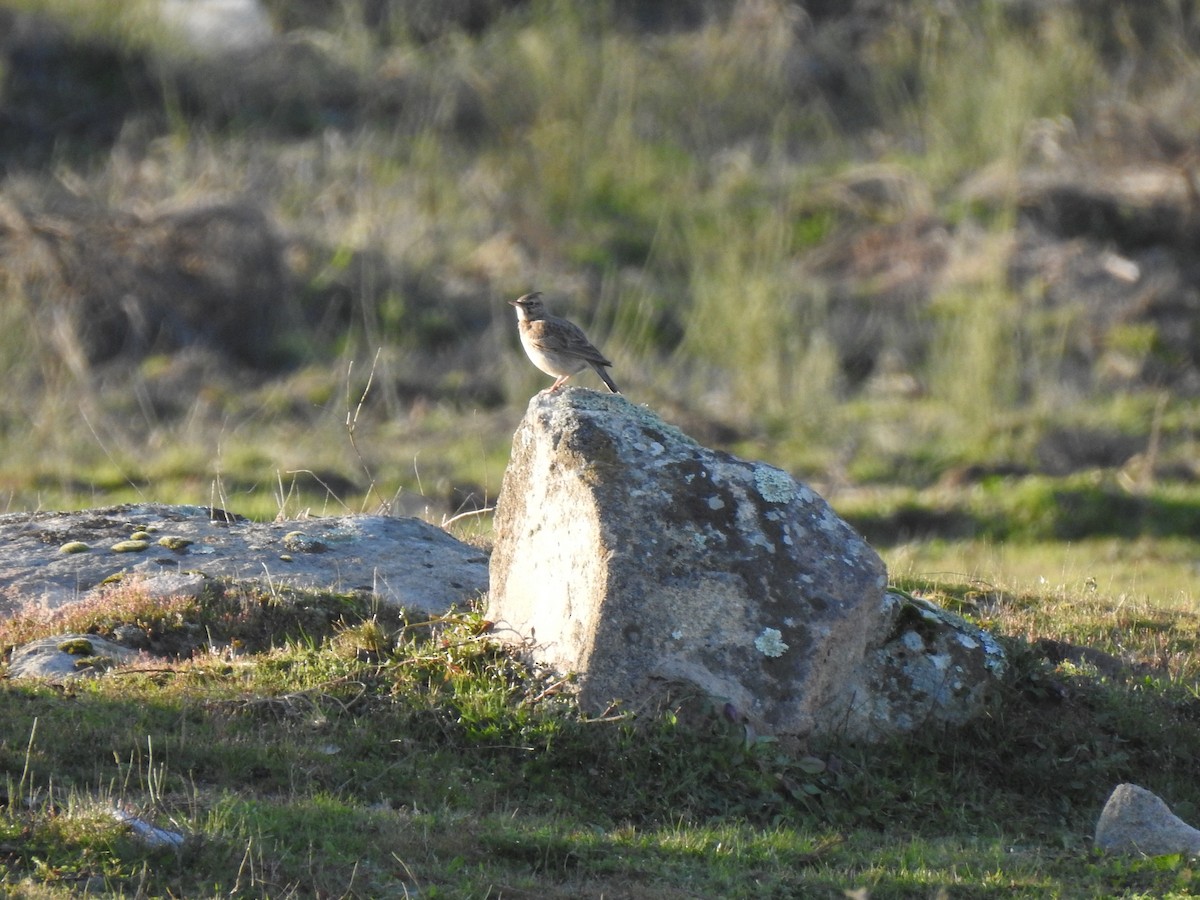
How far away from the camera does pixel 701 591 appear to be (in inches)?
307

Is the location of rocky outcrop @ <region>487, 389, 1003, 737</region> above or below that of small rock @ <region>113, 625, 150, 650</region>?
above

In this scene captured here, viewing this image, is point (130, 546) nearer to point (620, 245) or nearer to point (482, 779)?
point (482, 779)

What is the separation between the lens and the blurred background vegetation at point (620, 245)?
19594mm

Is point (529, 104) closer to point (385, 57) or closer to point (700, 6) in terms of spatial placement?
point (385, 57)

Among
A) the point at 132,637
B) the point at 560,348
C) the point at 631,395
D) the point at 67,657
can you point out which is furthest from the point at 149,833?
the point at 631,395

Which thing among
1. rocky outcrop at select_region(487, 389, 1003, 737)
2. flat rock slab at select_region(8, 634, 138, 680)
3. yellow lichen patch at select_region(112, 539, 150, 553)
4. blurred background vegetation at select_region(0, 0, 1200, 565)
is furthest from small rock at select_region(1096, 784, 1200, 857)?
blurred background vegetation at select_region(0, 0, 1200, 565)

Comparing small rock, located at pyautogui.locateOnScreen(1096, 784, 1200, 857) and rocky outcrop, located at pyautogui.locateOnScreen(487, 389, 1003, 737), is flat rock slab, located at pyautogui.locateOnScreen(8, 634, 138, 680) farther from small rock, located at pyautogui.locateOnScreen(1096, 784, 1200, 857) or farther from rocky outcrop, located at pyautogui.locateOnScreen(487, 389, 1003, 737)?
small rock, located at pyautogui.locateOnScreen(1096, 784, 1200, 857)

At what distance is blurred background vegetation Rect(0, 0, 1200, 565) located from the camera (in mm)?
19594

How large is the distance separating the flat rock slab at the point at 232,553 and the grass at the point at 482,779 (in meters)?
0.46

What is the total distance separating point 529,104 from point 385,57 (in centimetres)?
437

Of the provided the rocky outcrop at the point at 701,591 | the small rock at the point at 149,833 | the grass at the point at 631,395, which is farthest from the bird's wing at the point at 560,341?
the small rock at the point at 149,833

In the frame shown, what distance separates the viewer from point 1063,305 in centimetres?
2295

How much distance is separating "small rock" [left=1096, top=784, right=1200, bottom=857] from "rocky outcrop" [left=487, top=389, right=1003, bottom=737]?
3.75 ft

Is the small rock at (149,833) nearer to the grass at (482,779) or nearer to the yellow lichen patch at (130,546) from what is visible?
the grass at (482,779)
